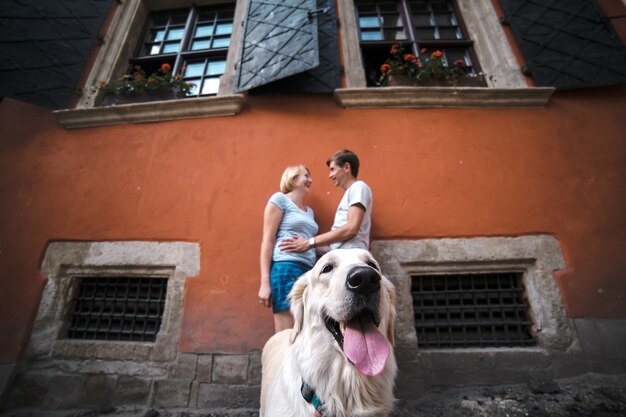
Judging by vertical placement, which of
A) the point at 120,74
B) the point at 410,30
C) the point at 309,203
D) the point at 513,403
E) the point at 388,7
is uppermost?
the point at 388,7

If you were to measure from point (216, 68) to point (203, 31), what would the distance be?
104cm

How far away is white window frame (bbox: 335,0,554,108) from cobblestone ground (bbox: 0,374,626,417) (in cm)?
294

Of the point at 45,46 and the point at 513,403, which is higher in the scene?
the point at 45,46

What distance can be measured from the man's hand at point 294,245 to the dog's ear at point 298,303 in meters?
0.53

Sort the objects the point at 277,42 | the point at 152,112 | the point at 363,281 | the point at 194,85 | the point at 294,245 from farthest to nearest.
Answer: the point at 194,85 → the point at 277,42 → the point at 152,112 → the point at 294,245 → the point at 363,281

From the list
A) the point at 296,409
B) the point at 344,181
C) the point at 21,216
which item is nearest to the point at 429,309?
the point at 344,181

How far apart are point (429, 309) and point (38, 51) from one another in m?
6.12

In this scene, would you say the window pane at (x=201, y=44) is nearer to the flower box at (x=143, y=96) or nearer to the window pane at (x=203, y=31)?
the window pane at (x=203, y=31)

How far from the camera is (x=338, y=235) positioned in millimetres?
2090

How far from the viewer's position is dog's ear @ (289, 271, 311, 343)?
1501mm

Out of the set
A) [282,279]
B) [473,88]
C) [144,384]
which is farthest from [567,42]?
[144,384]

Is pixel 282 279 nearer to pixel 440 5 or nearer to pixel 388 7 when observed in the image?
pixel 388 7

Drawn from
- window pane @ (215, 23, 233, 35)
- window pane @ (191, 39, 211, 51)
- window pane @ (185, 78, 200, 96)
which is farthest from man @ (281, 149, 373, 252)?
window pane @ (215, 23, 233, 35)

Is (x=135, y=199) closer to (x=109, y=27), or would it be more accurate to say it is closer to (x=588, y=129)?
(x=109, y=27)
